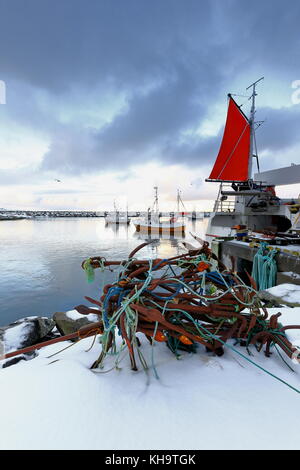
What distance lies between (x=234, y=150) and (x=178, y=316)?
929 inches

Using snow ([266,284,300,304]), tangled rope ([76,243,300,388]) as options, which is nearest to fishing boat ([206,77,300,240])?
snow ([266,284,300,304])

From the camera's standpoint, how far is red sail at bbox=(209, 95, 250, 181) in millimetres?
21361

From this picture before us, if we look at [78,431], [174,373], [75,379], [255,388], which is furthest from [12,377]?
A: [255,388]

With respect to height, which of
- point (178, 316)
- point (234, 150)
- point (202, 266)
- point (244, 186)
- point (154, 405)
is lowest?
point (154, 405)

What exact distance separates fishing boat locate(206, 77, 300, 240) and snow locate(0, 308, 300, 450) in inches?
454

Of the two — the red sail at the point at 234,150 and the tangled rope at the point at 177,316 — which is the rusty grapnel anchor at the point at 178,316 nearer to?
the tangled rope at the point at 177,316

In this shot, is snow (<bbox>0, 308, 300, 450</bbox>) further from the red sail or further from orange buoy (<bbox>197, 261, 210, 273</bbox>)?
the red sail

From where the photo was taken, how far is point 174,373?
1.43 meters

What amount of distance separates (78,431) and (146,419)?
1.07 feet

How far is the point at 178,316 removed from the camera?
1609 mm

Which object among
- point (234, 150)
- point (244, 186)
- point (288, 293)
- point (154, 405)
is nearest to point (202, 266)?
point (154, 405)

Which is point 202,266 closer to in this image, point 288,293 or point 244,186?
point 288,293
